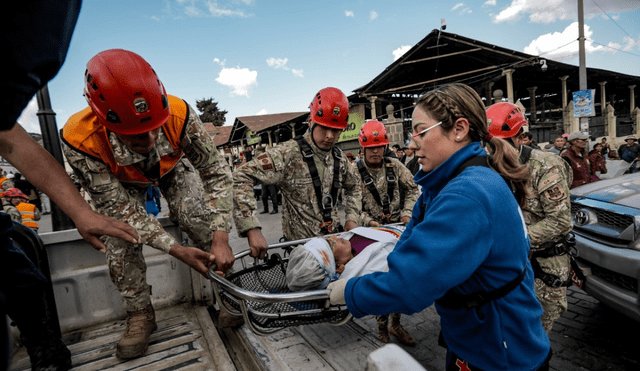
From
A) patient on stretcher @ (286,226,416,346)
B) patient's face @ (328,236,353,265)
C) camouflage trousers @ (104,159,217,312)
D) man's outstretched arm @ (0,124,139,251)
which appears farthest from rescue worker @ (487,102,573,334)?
man's outstretched arm @ (0,124,139,251)

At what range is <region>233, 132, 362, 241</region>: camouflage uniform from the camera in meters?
2.73

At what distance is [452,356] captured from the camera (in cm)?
143

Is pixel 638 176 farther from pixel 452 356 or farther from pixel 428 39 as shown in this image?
pixel 428 39

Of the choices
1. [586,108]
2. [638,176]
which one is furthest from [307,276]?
[586,108]

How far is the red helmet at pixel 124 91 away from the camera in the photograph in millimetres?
1828

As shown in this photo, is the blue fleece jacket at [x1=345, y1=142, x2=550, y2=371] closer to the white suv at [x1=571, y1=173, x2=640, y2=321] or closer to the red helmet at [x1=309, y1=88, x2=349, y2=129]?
the red helmet at [x1=309, y1=88, x2=349, y2=129]

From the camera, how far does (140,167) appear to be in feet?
7.73

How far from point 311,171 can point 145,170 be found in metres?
1.31

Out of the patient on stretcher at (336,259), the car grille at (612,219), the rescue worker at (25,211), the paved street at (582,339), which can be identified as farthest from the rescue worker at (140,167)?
the rescue worker at (25,211)

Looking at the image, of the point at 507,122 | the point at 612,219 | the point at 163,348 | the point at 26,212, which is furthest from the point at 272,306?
the point at 26,212

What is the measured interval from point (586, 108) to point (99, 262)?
1384 centimetres

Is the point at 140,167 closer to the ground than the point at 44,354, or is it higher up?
higher up

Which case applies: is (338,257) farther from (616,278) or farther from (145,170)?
(616,278)

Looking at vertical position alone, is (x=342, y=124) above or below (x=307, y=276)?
above
